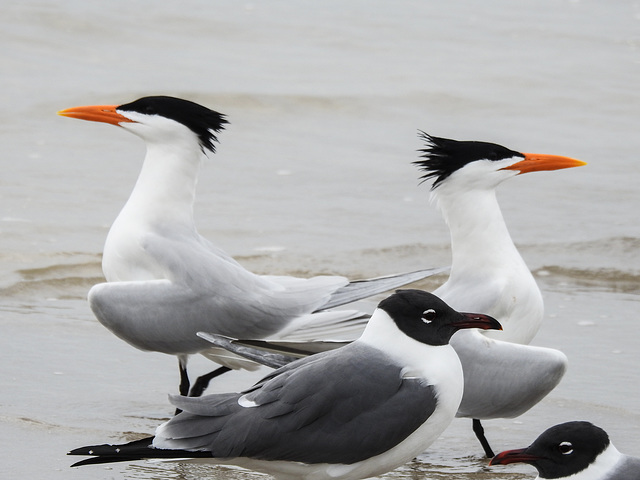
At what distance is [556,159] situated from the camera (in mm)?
5312

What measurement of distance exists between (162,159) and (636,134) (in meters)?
6.92

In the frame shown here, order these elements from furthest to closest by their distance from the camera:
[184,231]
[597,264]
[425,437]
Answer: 1. [597,264]
2. [184,231]
3. [425,437]

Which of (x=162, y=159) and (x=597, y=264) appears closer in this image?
(x=162, y=159)

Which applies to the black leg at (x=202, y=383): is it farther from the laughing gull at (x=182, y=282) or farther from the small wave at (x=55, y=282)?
the small wave at (x=55, y=282)

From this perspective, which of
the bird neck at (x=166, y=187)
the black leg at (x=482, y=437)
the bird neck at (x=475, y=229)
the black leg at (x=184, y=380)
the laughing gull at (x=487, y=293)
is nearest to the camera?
the laughing gull at (x=487, y=293)

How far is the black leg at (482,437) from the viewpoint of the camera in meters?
4.68

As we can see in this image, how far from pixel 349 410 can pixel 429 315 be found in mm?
391

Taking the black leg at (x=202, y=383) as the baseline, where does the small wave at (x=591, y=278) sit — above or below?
above

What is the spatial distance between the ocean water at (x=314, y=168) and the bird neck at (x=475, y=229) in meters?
0.72

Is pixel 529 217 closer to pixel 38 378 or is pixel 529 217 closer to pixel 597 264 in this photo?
pixel 597 264

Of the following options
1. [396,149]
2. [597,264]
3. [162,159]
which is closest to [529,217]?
[597,264]

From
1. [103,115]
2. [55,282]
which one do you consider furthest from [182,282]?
[55,282]

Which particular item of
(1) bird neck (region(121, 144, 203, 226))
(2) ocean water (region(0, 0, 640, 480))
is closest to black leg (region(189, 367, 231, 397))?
(2) ocean water (region(0, 0, 640, 480))

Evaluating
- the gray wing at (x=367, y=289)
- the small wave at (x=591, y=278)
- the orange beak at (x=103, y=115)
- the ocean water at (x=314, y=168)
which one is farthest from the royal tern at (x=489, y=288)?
the small wave at (x=591, y=278)
